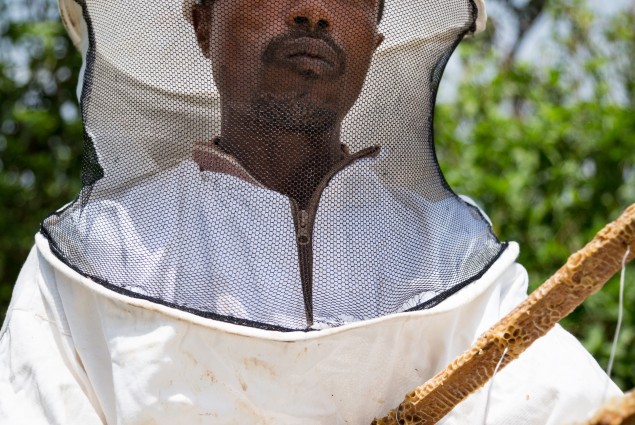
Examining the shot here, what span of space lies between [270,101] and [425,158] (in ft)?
1.11

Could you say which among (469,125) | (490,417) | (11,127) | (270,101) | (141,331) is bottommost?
(11,127)

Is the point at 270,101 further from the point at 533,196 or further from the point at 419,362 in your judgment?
the point at 533,196

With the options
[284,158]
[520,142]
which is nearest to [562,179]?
[520,142]

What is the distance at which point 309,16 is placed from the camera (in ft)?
5.57

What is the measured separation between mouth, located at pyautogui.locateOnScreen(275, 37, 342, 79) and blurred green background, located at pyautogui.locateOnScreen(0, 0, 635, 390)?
1.62m

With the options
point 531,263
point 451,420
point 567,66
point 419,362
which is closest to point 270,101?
point 419,362

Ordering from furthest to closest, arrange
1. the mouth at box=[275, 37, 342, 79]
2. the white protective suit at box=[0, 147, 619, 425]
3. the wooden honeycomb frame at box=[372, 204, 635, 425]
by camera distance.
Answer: the mouth at box=[275, 37, 342, 79]
the white protective suit at box=[0, 147, 619, 425]
the wooden honeycomb frame at box=[372, 204, 635, 425]

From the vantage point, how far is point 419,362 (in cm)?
168

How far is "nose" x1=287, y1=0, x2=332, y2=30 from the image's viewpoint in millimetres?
1694

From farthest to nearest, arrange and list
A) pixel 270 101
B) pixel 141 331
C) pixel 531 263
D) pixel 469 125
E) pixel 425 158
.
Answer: pixel 469 125 → pixel 531 263 → pixel 425 158 → pixel 270 101 → pixel 141 331

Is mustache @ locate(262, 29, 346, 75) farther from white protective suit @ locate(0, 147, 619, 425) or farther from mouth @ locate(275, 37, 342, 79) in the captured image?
white protective suit @ locate(0, 147, 619, 425)

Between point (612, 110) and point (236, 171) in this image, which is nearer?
point (236, 171)

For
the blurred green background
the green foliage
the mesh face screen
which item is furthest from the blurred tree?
the mesh face screen

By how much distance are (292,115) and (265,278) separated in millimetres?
264
